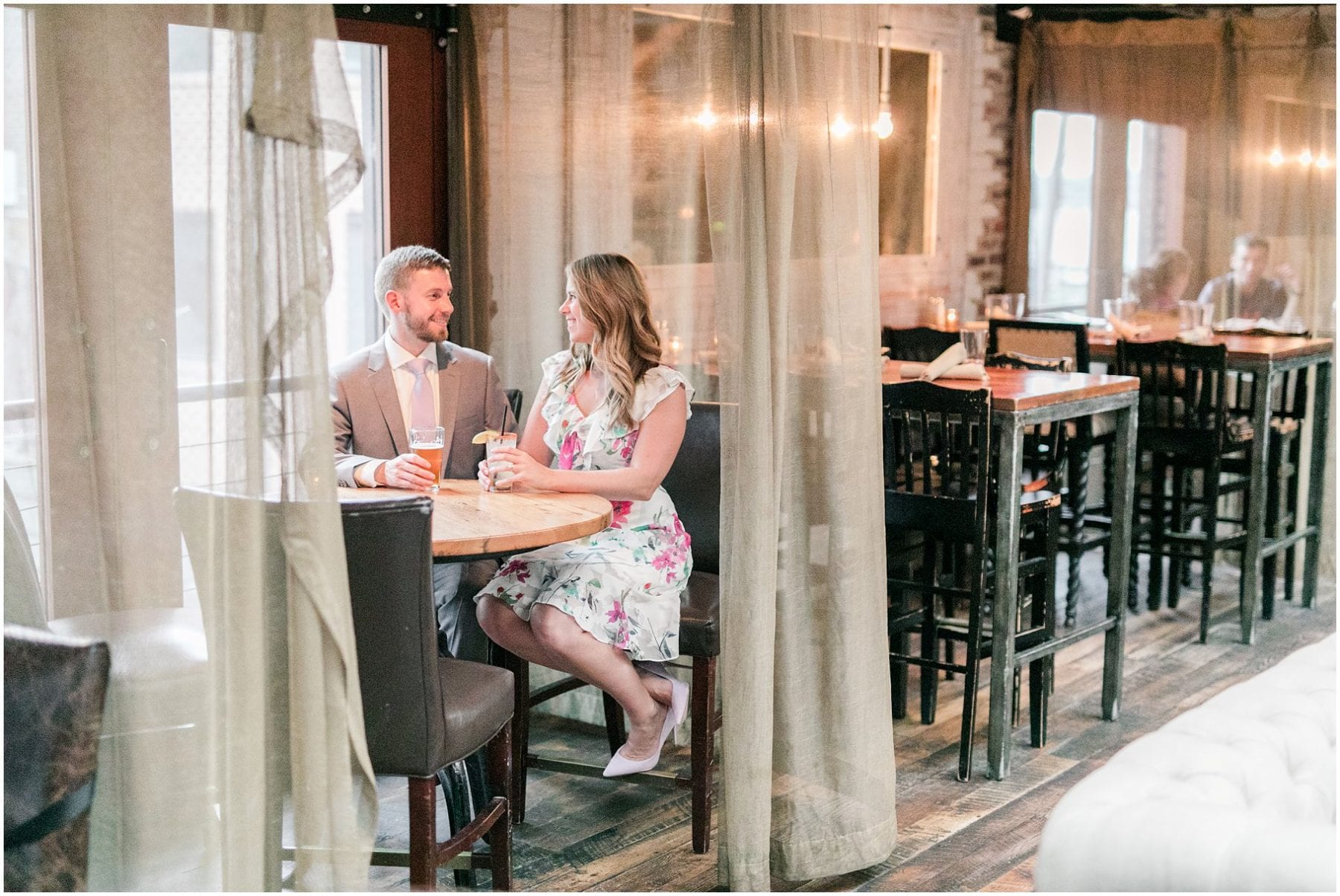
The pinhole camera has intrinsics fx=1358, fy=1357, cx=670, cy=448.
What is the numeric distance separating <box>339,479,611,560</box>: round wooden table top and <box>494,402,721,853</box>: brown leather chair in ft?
1.26

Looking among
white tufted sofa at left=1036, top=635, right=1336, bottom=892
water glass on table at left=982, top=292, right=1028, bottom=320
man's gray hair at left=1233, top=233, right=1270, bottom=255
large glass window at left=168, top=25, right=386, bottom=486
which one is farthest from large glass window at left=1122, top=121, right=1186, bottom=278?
large glass window at left=168, top=25, right=386, bottom=486

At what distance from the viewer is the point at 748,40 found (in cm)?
279

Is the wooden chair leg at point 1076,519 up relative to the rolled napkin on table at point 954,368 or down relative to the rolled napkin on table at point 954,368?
down

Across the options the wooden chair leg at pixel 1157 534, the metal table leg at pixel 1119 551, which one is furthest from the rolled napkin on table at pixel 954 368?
the wooden chair leg at pixel 1157 534

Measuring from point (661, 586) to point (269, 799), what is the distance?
132 cm

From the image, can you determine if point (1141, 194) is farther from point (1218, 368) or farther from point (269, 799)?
point (269, 799)

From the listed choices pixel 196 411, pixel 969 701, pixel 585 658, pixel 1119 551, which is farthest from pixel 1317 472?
pixel 196 411

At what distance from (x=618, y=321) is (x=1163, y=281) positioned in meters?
4.50

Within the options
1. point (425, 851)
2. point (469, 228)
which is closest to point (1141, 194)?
point (469, 228)

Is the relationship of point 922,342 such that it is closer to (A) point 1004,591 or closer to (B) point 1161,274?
(A) point 1004,591

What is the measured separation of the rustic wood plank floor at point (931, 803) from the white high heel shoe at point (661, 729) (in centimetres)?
16

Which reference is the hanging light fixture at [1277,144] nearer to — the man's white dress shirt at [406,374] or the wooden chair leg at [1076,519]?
the wooden chair leg at [1076,519]

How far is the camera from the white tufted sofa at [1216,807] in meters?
1.56

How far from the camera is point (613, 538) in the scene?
3.31m
